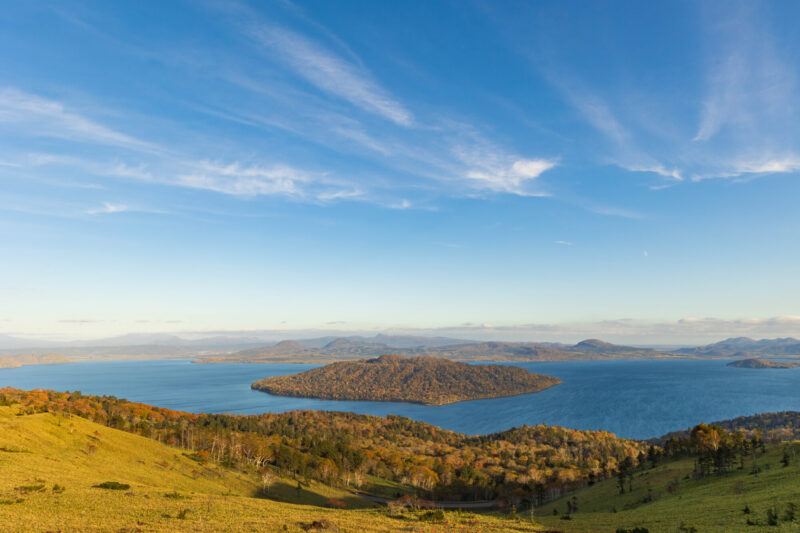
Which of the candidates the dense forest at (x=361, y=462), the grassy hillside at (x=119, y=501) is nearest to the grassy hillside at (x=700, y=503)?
the grassy hillside at (x=119, y=501)

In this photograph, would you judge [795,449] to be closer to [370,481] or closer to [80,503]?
[80,503]

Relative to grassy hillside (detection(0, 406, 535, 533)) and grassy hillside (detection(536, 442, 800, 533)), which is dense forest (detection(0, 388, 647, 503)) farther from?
grassy hillside (detection(0, 406, 535, 533))

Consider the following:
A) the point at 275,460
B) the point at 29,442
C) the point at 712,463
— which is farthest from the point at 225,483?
the point at 712,463

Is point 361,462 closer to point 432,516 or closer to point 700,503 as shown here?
point 432,516

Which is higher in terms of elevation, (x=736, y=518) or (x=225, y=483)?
(x=736, y=518)

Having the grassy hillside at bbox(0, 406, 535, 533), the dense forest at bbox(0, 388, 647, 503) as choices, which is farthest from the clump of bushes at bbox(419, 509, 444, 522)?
the dense forest at bbox(0, 388, 647, 503)

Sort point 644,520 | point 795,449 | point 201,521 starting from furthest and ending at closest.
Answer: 1. point 795,449
2. point 644,520
3. point 201,521

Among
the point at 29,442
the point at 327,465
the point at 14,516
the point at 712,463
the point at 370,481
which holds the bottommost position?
the point at 370,481

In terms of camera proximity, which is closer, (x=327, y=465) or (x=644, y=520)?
(x=644, y=520)
